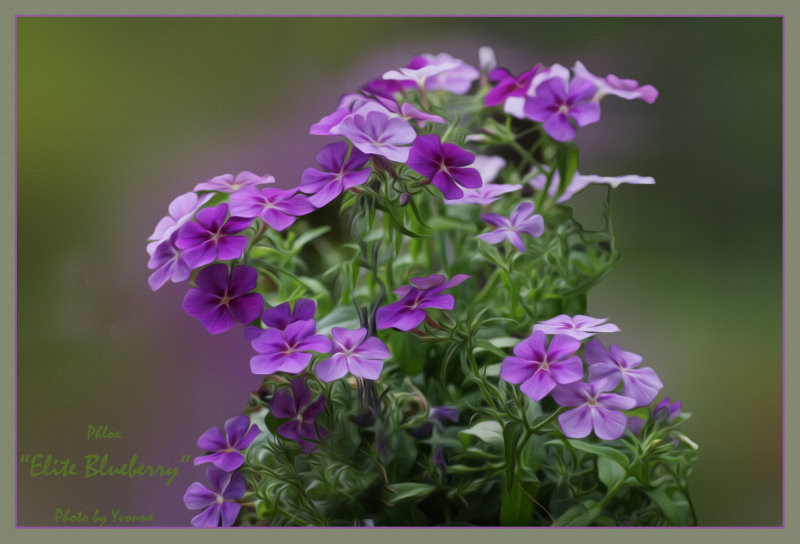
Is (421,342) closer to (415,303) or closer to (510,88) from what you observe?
(415,303)

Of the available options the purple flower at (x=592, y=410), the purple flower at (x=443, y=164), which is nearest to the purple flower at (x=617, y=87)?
the purple flower at (x=443, y=164)

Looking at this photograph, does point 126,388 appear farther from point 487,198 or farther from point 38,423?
point 487,198

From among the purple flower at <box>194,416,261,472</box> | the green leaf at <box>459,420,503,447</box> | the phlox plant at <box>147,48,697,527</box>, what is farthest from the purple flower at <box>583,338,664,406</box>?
the purple flower at <box>194,416,261,472</box>

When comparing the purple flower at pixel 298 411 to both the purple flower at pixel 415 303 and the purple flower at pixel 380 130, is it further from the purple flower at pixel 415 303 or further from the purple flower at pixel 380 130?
the purple flower at pixel 380 130

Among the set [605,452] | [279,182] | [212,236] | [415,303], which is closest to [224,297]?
[212,236]

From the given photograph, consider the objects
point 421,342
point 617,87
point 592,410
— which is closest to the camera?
point 592,410

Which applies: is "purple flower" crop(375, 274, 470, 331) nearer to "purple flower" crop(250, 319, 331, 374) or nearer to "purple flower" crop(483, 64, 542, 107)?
"purple flower" crop(250, 319, 331, 374)
